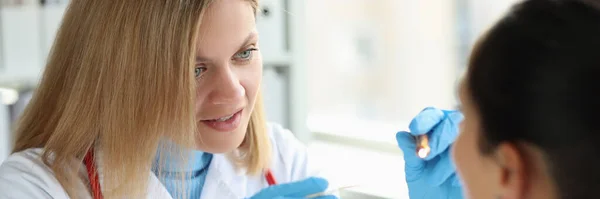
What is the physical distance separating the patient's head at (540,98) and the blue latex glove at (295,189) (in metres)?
0.51

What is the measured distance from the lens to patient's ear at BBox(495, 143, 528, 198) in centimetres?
70

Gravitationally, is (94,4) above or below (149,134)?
above

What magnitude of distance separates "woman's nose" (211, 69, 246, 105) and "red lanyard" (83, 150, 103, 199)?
0.21 metres

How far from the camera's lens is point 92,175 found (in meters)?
1.22

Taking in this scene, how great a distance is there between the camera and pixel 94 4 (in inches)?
47.1

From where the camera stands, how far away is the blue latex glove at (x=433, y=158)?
3.85ft

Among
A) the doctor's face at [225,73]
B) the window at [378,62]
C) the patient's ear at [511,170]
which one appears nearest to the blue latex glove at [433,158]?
A: the doctor's face at [225,73]

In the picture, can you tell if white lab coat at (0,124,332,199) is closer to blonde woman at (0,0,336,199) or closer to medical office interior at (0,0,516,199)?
blonde woman at (0,0,336,199)

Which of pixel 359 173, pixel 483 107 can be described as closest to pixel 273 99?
pixel 359 173

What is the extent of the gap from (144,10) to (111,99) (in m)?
0.14

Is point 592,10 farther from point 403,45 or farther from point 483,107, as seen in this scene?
point 403,45

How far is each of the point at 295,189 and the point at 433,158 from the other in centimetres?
22

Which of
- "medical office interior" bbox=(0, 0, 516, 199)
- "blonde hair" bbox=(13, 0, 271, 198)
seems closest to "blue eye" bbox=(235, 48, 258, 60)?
"blonde hair" bbox=(13, 0, 271, 198)

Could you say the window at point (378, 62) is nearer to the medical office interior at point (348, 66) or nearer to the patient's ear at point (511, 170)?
the medical office interior at point (348, 66)
